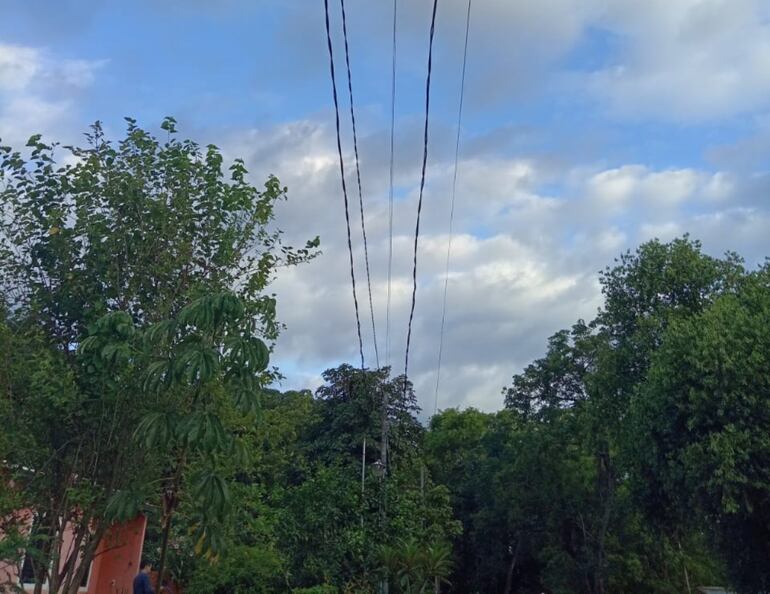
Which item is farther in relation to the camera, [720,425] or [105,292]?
[720,425]

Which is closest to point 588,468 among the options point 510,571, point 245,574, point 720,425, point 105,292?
point 510,571

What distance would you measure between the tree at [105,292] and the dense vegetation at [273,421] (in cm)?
3

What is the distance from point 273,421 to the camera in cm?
1400

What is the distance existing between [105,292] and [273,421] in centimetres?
443

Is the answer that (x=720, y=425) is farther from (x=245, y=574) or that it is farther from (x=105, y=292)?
(x=105, y=292)

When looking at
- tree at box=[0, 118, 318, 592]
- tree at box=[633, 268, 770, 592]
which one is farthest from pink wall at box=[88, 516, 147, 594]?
tree at box=[633, 268, 770, 592]

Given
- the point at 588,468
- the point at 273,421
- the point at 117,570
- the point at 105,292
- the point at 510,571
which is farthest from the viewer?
the point at 510,571

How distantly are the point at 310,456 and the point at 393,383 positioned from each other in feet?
20.1

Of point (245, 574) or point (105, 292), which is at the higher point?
point (105, 292)

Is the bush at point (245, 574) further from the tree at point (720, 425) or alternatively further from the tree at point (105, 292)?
the tree at point (720, 425)

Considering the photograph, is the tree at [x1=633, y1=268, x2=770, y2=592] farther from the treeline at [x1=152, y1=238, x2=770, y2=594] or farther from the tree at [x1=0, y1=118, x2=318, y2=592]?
the tree at [x1=0, y1=118, x2=318, y2=592]

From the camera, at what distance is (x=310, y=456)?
41.4m

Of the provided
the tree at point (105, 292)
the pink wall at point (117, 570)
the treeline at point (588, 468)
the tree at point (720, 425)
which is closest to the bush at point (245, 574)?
the treeline at point (588, 468)

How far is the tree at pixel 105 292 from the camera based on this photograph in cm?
975
